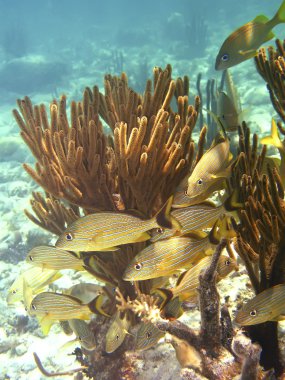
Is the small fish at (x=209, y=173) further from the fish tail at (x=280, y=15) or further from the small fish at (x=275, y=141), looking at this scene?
the fish tail at (x=280, y=15)

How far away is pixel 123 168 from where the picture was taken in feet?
7.68

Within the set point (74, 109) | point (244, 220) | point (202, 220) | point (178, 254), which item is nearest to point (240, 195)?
point (244, 220)

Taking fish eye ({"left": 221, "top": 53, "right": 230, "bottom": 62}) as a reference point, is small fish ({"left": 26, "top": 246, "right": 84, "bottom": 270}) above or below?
below

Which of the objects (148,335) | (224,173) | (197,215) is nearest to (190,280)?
(197,215)

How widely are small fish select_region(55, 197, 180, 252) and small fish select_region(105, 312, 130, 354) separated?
903 millimetres

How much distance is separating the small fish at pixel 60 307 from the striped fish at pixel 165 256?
0.69 m

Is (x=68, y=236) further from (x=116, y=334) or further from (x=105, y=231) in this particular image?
(x=116, y=334)

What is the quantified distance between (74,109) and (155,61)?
26305 mm

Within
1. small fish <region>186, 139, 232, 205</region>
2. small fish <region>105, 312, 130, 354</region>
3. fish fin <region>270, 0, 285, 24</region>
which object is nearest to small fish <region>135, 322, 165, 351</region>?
small fish <region>105, 312, 130, 354</region>

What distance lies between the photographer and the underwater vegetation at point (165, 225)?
6.89 feet

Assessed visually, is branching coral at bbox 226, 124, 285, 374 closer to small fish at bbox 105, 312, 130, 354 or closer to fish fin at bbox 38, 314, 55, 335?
small fish at bbox 105, 312, 130, 354

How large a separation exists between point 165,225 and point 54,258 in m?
1.22

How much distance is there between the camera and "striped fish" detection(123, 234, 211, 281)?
229cm

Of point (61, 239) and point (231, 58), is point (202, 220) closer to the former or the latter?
point (61, 239)
